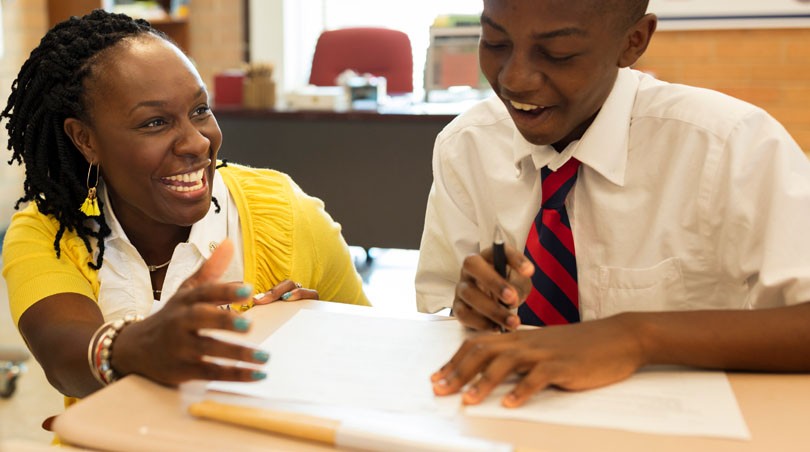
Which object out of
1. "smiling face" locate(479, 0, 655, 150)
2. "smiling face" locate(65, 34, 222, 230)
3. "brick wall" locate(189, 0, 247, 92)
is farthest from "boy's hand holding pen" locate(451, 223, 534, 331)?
"brick wall" locate(189, 0, 247, 92)

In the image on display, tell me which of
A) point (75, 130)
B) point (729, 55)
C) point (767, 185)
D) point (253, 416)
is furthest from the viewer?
point (729, 55)

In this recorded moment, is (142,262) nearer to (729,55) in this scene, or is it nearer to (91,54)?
(91,54)

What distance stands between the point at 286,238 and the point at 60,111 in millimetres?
418

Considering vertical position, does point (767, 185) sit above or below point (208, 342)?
above

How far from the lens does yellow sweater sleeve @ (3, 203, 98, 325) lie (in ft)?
3.84

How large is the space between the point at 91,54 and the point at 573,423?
962mm

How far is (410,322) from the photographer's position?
106 cm

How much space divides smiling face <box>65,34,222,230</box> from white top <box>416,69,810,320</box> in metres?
0.41

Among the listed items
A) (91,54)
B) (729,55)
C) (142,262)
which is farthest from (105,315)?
(729,55)

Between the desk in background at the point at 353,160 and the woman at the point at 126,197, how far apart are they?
1668mm

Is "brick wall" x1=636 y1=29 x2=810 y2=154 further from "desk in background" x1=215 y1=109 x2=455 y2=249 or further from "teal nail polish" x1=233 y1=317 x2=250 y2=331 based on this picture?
"teal nail polish" x1=233 y1=317 x2=250 y2=331

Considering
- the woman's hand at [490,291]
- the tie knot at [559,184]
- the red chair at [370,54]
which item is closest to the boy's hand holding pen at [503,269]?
the woman's hand at [490,291]

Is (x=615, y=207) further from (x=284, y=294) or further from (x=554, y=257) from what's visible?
(x=284, y=294)

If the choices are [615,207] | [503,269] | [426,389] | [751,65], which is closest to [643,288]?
[615,207]
